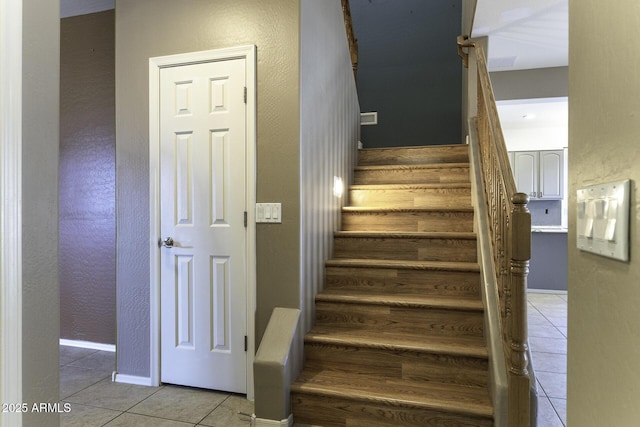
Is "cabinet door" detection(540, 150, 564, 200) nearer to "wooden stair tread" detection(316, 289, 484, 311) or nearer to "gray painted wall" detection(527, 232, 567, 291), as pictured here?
"gray painted wall" detection(527, 232, 567, 291)

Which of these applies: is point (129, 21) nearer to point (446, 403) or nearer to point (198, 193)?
point (198, 193)

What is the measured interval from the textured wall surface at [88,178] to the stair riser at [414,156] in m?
2.56

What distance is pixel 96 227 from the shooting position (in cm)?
334

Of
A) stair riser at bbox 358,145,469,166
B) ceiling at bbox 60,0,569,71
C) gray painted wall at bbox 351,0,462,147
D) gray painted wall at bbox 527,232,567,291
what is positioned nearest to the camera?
ceiling at bbox 60,0,569,71

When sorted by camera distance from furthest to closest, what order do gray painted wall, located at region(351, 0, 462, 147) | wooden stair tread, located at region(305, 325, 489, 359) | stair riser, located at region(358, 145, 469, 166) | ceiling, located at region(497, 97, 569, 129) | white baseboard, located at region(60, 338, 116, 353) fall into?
1. gray painted wall, located at region(351, 0, 462, 147)
2. ceiling, located at region(497, 97, 569, 129)
3. stair riser, located at region(358, 145, 469, 166)
4. white baseboard, located at region(60, 338, 116, 353)
5. wooden stair tread, located at region(305, 325, 489, 359)

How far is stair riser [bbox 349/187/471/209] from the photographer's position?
3363mm

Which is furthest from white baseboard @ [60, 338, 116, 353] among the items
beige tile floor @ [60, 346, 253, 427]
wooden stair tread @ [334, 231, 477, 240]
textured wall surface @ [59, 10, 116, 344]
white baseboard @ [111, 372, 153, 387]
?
wooden stair tread @ [334, 231, 477, 240]

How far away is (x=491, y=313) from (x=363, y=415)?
0.90 meters

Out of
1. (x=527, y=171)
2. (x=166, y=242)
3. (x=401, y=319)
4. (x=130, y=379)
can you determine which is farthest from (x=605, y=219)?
(x=527, y=171)

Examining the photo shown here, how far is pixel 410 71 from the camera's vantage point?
534 cm

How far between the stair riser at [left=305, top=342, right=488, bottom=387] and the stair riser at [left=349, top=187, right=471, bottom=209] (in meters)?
1.45

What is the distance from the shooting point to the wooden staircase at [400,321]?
205 cm

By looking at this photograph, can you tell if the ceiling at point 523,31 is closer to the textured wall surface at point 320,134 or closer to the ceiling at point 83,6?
the textured wall surface at point 320,134

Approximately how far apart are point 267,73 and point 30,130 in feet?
5.09
